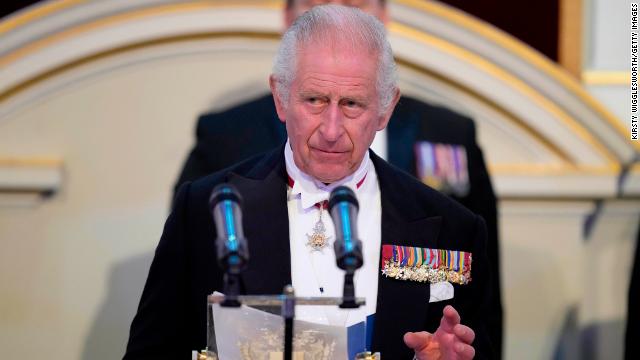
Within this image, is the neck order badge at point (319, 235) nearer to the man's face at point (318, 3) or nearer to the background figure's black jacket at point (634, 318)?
the man's face at point (318, 3)

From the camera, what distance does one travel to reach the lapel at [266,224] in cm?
232

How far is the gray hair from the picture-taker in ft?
7.57

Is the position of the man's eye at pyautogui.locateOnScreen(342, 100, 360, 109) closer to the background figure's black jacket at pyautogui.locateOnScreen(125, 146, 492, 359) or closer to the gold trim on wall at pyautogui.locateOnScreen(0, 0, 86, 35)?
the background figure's black jacket at pyautogui.locateOnScreen(125, 146, 492, 359)

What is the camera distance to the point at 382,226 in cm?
243

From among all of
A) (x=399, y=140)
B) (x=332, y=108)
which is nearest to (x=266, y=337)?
(x=332, y=108)

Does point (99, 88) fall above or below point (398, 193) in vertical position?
above

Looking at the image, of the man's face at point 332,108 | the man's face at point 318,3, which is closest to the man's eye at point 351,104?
the man's face at point 332,108

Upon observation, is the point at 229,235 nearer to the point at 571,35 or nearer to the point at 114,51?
the point at 114,51

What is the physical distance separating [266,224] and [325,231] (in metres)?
0.13

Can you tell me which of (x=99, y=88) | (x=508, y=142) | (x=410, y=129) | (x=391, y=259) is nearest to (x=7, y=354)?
(x=99, y=88)

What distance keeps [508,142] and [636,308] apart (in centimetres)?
117

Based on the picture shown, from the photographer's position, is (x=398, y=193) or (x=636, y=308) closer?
(x=398, y=193)

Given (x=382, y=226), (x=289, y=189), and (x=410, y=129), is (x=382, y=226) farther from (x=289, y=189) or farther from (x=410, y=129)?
(x=410, y=129)
